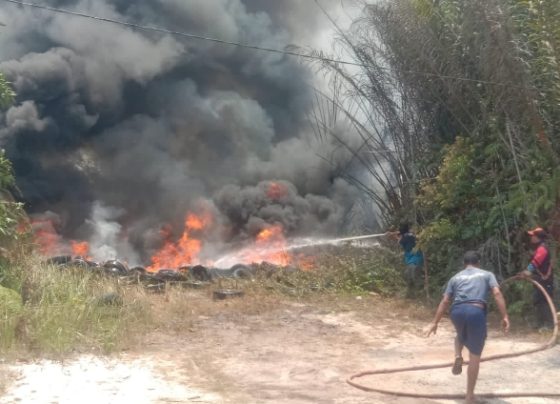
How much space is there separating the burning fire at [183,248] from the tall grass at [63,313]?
7.60m

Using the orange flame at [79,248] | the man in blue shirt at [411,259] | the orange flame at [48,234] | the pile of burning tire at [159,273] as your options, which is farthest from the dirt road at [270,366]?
the orange flame at [48,234]

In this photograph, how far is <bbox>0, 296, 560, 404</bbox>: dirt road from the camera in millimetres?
6551

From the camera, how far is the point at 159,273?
528 inches

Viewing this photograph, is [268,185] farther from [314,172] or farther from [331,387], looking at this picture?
[331,387]

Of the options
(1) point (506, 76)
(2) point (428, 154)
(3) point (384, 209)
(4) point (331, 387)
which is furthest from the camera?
(3) point (384, 209)

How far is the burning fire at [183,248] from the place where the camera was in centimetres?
1844

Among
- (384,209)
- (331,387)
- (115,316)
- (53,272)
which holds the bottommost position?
(331,387)

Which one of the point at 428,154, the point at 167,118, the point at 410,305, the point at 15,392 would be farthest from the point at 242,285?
the point at 167,118

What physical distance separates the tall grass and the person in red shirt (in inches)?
219

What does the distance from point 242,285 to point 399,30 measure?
5694 mm

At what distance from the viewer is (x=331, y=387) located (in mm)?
6879

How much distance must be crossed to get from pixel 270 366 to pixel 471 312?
2694mm

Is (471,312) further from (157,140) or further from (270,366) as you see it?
(157,140)

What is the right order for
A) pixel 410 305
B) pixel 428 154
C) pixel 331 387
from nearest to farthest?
pixel 331 387
pixel 410 305
pixel 428 154
